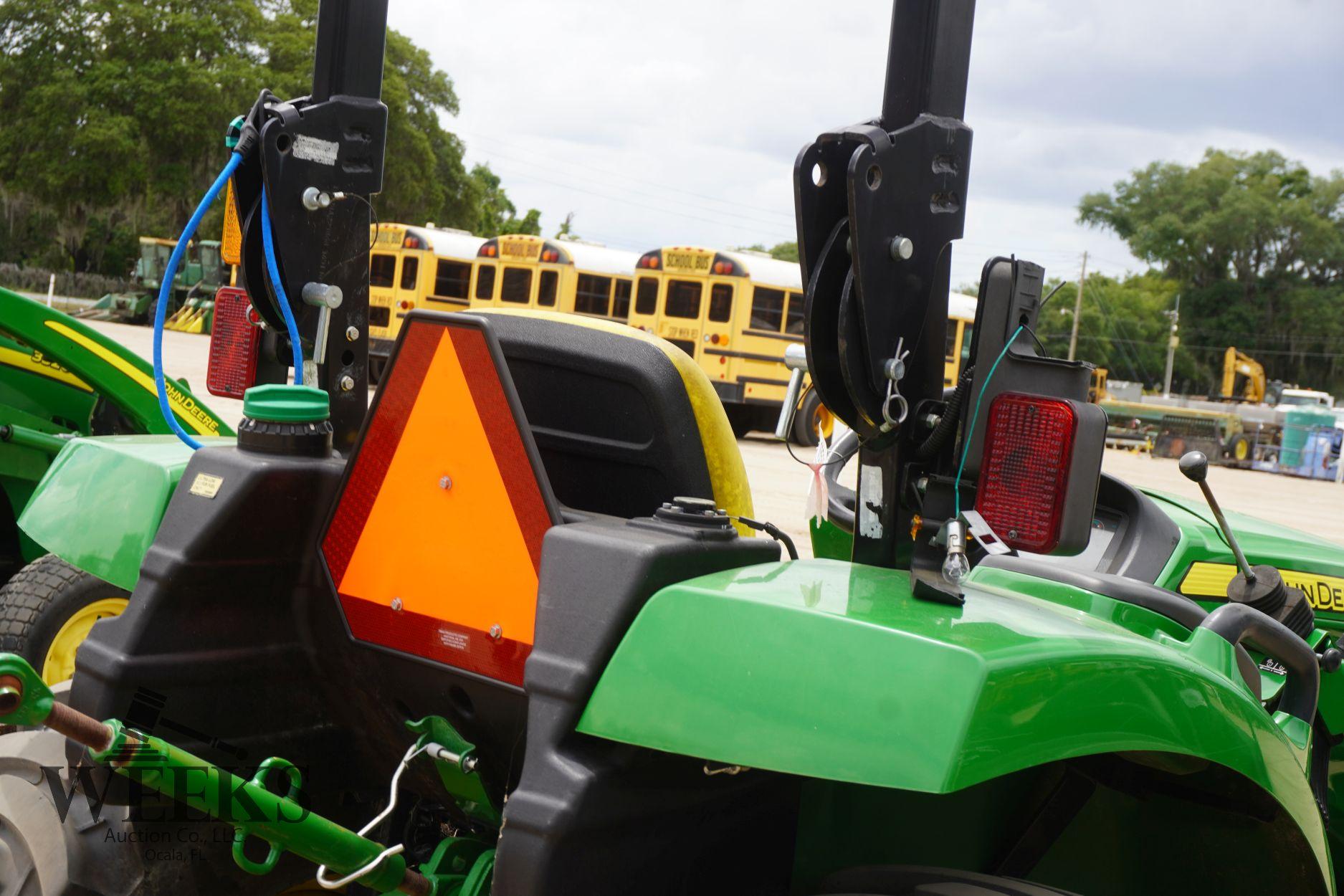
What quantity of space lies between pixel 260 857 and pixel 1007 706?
4.67 feet

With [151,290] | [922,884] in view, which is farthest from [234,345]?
[151,290]

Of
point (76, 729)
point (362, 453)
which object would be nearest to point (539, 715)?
point (76, 729)

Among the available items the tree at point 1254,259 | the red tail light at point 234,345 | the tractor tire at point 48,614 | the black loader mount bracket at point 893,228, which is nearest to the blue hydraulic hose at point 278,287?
the red tail light at point 234,345

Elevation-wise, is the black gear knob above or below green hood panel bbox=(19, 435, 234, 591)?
above

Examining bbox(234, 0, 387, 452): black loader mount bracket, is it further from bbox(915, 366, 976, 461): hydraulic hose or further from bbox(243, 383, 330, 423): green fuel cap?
bbox(915, 366, 976, 461): hydraulic hose

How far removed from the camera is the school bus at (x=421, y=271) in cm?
2575

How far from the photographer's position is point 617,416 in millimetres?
1998

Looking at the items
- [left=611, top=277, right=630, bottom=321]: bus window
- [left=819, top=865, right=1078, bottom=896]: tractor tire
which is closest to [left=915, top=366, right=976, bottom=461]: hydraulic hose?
[left=819, top=865, right=1078, bottom=896]: tractor tire

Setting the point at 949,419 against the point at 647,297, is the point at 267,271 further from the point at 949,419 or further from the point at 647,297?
the point at 647,297

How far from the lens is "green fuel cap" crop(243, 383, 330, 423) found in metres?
2.18

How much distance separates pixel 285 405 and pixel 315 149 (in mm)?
689

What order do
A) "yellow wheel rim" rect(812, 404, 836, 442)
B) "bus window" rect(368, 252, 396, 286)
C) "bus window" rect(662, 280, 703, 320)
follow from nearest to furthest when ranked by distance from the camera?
"yellow wheel rim" rect(812, 404, 836, 442)
"bus window" rect(662, 280, 703, 320)
"bus window" rect(368, 252, 396, 286)

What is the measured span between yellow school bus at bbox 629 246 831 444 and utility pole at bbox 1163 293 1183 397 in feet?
120

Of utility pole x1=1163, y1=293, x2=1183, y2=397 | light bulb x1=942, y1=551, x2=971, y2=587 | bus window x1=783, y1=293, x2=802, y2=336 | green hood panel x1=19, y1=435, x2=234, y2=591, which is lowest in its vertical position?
green hood panel x1=19, y1=435, x2=234, y2=591
